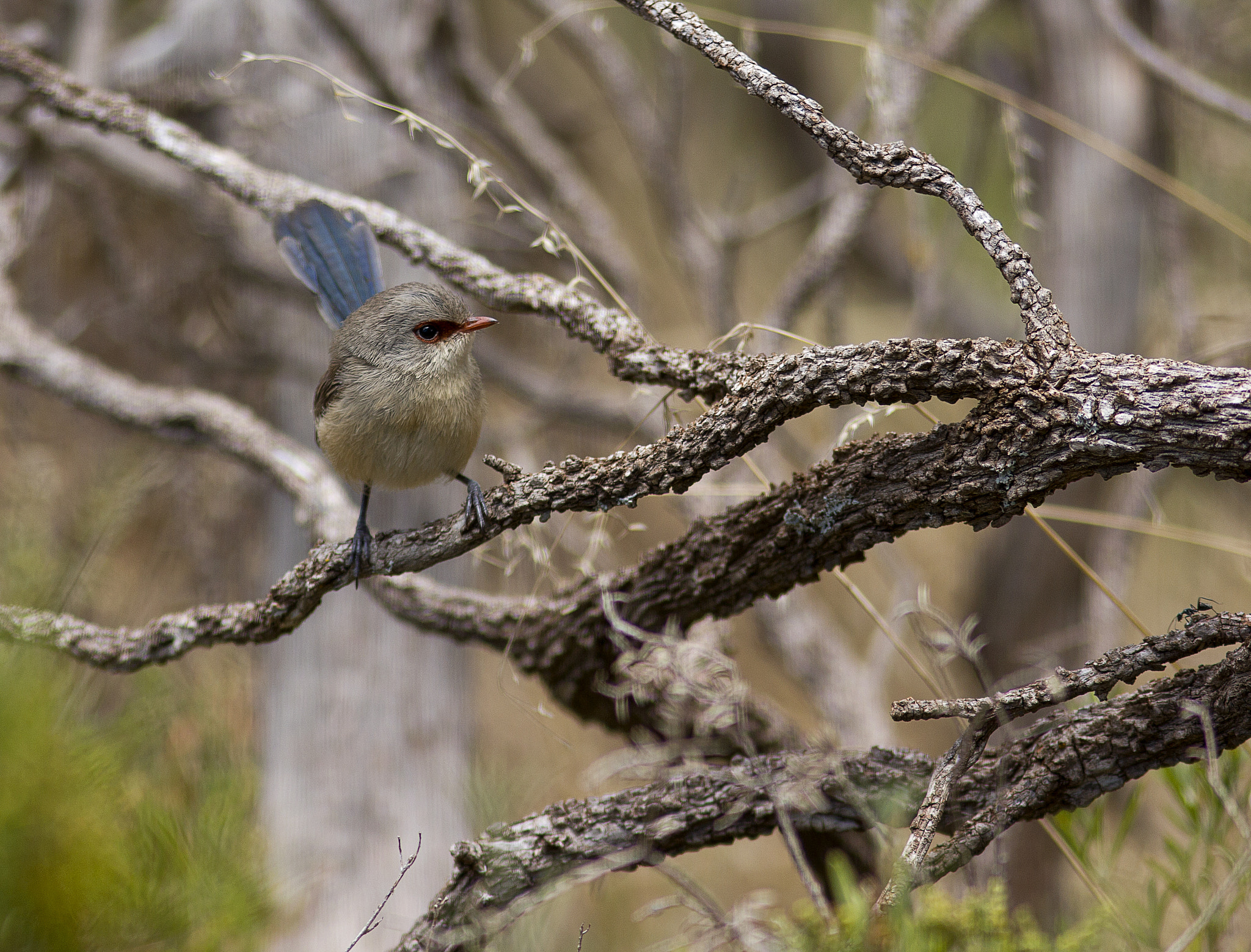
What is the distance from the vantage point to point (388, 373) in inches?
110

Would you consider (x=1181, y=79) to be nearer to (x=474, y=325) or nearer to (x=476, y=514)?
(x=474, y=325)

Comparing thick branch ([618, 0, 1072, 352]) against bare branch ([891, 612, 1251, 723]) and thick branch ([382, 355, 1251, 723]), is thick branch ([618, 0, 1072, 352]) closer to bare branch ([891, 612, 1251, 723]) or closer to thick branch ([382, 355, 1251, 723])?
thick branch ([382, 355, 1251, 723])

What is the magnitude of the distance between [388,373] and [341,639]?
9.57 ft

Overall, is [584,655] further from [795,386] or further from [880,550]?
[880,550]

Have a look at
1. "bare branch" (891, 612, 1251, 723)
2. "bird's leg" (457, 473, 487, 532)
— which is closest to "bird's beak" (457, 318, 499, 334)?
"bird's leg" (457, 473, 487, 532)

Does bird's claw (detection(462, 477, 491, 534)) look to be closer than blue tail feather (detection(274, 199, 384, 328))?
Yes

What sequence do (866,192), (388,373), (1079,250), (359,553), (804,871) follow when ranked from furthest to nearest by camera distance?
(1079,250) → (866,192) → (388,373) → (359,553) → (804,871)

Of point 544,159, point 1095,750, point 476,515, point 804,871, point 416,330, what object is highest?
point 544,159

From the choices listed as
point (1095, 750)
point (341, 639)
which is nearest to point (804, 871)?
point (1095, 750)

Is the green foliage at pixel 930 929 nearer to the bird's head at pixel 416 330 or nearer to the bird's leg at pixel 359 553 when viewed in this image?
the bird's leg at pixel 359 553

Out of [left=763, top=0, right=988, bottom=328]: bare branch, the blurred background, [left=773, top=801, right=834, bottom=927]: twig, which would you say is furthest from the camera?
the blurred background

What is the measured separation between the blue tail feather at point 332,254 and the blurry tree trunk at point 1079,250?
366cm

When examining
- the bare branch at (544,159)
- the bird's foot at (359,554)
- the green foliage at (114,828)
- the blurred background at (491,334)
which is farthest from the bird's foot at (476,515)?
the bare branch at (544,159)

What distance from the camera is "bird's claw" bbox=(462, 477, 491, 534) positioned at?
1.96 meters
